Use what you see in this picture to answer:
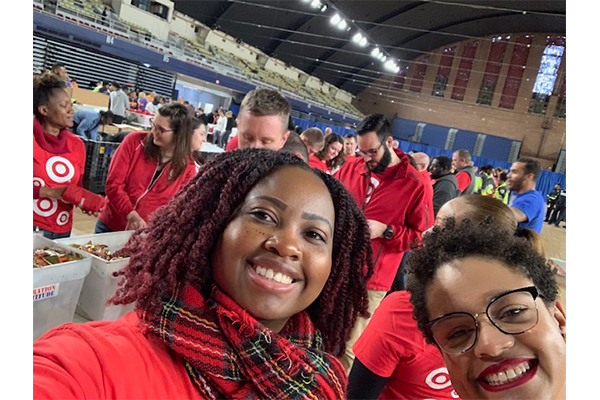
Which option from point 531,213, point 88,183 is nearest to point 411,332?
point 531,213

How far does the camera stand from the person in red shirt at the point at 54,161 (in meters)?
1.78

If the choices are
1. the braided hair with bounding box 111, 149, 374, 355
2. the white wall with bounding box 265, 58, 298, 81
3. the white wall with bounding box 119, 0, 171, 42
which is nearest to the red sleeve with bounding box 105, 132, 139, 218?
the braided hair with bounding box 111, 149, 374, 355

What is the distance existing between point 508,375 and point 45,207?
1.97 m

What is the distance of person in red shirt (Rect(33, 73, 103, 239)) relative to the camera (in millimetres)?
1775

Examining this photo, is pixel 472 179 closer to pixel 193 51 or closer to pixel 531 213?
pixel 531 213

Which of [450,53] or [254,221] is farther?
[450,53]

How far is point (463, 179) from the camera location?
3781 mm

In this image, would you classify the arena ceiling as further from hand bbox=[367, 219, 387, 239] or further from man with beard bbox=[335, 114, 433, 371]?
hand bbox=[367, 219, 387, 239]

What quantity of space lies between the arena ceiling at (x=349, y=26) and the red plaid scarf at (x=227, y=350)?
48.3 feet

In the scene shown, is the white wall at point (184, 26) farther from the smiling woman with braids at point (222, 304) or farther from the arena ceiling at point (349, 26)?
the smiling woman with braids at point (222, 304)

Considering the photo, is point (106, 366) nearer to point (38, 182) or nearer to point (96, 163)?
point (38, 182)

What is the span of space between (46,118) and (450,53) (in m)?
21.6

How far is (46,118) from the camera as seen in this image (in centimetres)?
181

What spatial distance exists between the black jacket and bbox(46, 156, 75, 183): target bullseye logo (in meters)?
2.31
